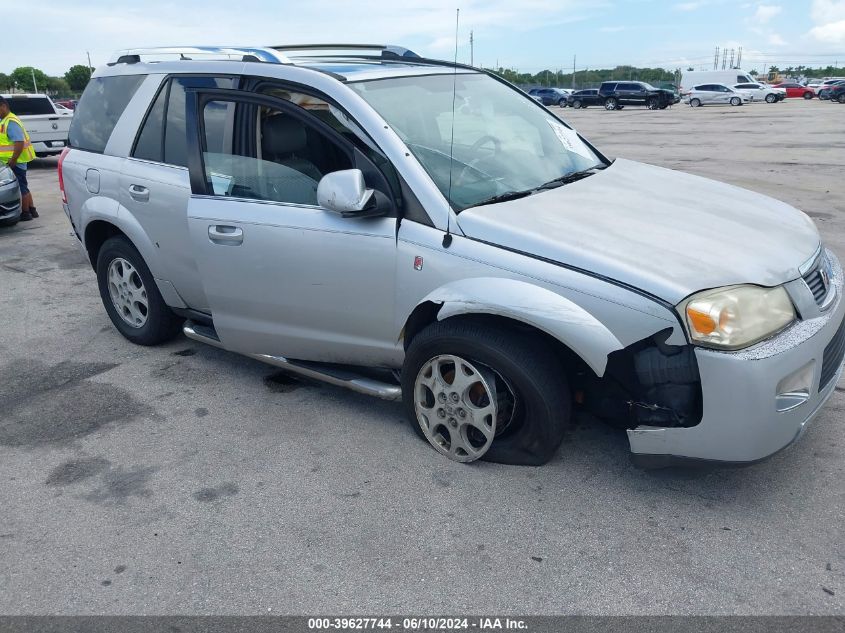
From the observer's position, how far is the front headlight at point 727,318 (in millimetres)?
2717

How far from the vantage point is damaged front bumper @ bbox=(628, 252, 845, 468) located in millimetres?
2709

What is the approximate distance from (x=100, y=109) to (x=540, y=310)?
145 inches

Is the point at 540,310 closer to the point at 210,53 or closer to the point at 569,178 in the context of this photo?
the point at 569,178

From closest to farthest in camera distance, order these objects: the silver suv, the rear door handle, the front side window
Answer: the silver suv
the front side window
the rear door handle

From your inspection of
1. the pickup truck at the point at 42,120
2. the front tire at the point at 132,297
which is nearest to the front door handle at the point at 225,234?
the front tire at the point at 132,297

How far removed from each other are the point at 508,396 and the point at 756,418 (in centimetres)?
102

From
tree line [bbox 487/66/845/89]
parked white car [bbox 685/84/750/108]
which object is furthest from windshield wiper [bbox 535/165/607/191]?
tree line [bbox 487/66/845/89]

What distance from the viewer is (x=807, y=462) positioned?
3346 millimetres

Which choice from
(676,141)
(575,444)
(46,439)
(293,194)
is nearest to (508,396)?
(575,444)

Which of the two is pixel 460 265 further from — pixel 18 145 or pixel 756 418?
pixel 18 145

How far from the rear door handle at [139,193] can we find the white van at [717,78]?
49184 millimetres

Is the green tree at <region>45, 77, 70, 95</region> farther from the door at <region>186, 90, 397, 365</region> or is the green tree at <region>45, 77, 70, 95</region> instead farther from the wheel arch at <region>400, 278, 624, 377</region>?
the wheel arch at <region>400, 278, 624, 377</region>

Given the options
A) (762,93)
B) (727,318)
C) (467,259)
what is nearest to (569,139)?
(467,259)

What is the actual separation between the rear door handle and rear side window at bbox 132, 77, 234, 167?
20 cm
